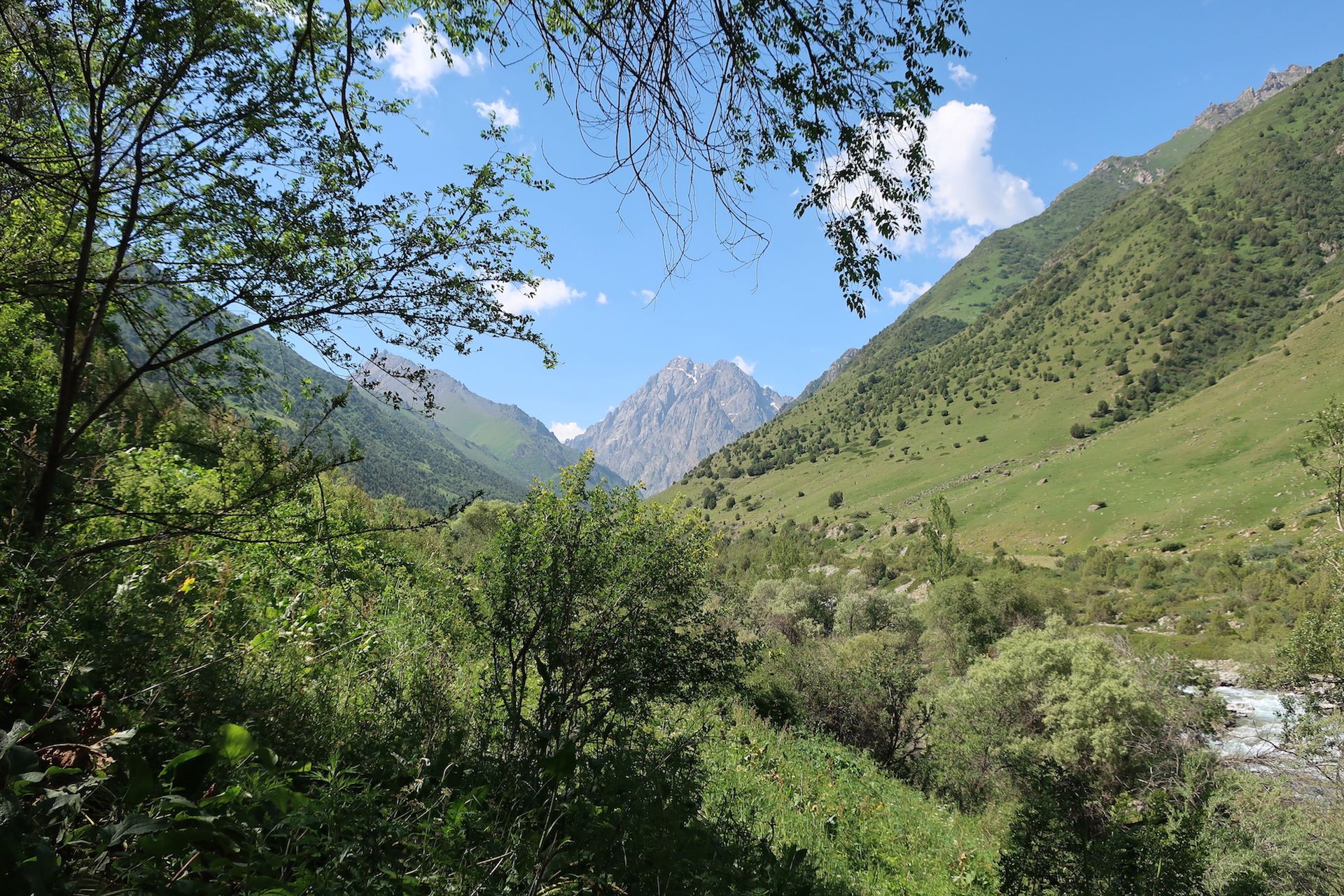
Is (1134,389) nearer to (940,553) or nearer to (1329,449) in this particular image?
(940,553)

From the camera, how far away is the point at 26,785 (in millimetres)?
1410

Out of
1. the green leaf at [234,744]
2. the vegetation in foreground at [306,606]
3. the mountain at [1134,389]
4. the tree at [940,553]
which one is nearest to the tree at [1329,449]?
the mountain at [1134,389]

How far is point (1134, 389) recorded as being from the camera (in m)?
90.8

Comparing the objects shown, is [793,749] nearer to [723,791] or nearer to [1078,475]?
[723,791]

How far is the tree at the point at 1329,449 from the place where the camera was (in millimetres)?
24141

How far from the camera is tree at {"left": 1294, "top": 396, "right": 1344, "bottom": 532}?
24.1m

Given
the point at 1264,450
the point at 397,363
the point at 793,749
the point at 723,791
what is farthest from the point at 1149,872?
the point at 1264,450

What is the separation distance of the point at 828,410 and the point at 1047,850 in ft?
508

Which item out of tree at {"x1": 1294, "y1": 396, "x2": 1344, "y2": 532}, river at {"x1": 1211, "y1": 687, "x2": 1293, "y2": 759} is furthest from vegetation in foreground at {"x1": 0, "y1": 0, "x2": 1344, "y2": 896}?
tree at {"x1": 1294, "y1": 396, "x2": 1344, "y2": 532}

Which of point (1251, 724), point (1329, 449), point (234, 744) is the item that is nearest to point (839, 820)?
point (234, 744)

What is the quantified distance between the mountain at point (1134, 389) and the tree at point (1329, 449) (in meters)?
21.4

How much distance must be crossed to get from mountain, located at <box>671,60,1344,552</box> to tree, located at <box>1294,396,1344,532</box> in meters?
21.4

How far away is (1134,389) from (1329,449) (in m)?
79.9

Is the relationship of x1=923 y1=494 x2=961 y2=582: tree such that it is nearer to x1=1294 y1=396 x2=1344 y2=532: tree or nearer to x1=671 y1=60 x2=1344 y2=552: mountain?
x1=671 y1=60 x2=1344 y2=552: mountain
